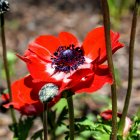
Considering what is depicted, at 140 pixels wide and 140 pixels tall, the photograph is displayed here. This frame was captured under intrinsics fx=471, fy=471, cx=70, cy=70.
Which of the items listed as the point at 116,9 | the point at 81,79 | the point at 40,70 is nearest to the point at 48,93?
Answer: the point at 81,79

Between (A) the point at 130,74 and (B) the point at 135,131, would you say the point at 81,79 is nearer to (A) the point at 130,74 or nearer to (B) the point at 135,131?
(A) the point at 130,74

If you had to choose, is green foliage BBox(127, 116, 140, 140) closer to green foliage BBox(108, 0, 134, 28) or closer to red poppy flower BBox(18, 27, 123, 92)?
red poppy flower BBox(18, 27, 123, 92)

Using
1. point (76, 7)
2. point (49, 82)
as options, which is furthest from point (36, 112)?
point (76, 7)

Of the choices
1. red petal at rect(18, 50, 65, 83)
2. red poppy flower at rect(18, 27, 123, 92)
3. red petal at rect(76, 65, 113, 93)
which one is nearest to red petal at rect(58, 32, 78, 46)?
red poppy flower at rect(18, 27, 123, 92)

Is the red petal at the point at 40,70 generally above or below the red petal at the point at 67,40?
below

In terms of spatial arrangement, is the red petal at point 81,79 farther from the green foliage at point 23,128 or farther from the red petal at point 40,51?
the green foliage at point 23,128

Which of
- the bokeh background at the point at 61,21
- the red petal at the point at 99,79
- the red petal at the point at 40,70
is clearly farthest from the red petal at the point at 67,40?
the bokeh background at the point at 61,21

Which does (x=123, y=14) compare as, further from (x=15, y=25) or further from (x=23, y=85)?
(x=23, y=85)
